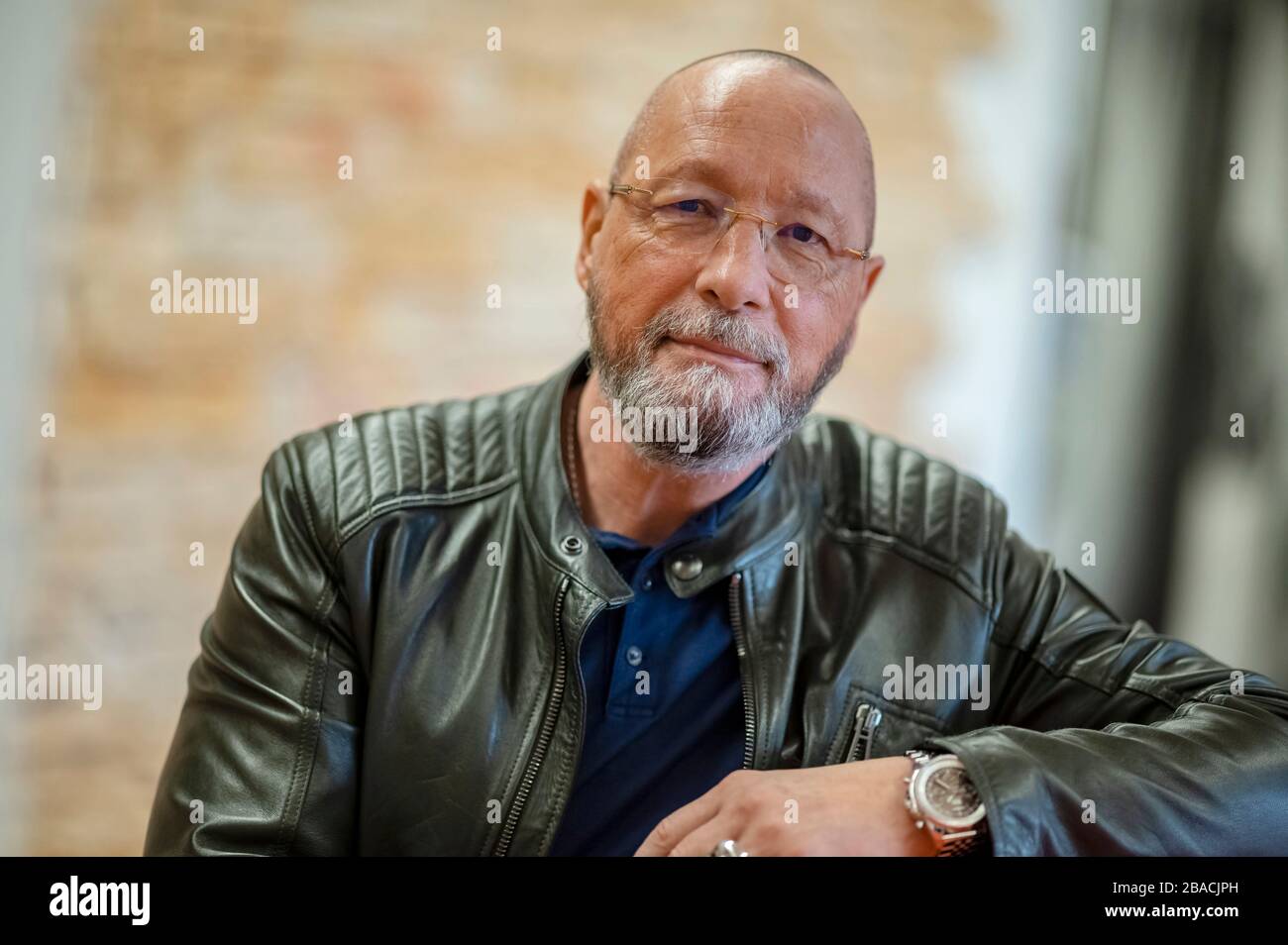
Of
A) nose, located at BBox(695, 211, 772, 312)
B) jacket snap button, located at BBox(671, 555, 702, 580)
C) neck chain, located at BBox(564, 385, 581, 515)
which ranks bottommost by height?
jacket snap button, located at BBox(671, 555, 702, 580)

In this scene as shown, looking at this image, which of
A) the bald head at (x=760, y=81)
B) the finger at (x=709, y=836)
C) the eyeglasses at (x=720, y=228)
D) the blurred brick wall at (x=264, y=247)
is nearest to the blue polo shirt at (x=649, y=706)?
the finger at (x=709, y=836)

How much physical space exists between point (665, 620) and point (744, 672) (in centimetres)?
12

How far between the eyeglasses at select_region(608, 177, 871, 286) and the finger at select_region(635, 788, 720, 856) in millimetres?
665

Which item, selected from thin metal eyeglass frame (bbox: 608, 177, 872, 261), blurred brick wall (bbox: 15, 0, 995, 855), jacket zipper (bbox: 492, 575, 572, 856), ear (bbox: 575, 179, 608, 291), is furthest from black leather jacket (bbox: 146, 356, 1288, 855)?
blurred brick wall (bbox: 15, 0, 995, 855)

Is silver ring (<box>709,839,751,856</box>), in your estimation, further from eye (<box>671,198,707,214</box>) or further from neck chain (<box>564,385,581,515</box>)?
eye (<box>671,198,707,214</box>)

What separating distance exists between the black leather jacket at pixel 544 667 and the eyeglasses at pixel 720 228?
0.92 ft

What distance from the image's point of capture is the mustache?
1408mm

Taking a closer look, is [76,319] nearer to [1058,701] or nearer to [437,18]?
[437,18]

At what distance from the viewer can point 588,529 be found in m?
1.45

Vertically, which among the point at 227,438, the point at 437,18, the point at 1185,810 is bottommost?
the point at 1185,810

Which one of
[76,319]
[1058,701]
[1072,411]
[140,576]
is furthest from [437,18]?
[1058,701]

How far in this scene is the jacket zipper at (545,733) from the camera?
53.7 inches
